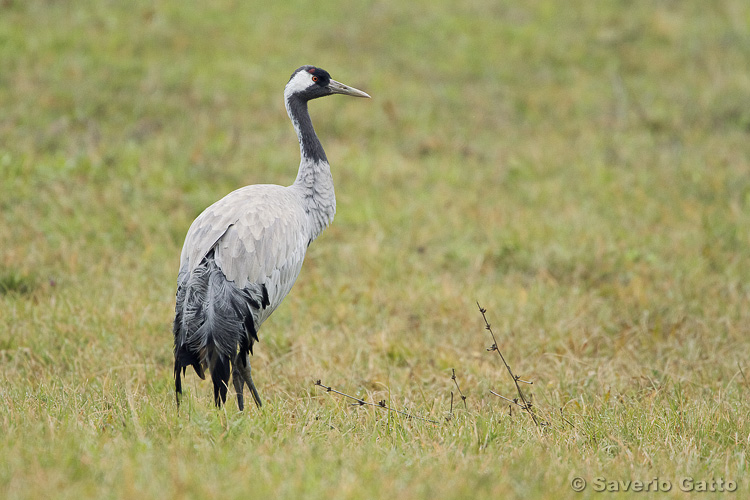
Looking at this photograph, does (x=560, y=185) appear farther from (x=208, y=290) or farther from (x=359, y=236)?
(x=208, y=290)

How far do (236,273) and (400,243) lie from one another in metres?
3.37

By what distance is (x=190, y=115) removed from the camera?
32.4 feet

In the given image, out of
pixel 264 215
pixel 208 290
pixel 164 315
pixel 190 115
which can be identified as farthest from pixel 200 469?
pixel 190 115

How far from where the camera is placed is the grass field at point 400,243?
329cm

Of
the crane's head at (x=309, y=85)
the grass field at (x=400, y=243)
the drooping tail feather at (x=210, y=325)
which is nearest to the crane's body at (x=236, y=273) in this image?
the drooping tail feather at (x=210, y=325)

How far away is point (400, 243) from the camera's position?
24.5ft

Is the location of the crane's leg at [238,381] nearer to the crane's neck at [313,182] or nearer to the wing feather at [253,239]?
the wing feather at [253,239]

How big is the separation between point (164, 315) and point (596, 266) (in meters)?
3.95

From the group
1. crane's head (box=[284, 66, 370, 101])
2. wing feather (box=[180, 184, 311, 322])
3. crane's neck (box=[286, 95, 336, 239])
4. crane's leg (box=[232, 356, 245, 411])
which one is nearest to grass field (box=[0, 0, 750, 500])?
crane's leg (box=[232, 356, 245, 411])

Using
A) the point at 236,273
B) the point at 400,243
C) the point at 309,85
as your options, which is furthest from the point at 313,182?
the point at 400,243

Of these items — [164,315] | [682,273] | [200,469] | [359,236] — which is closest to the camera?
[200,469]

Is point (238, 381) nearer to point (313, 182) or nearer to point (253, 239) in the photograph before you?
point (253, 239)

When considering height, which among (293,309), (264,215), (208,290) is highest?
(264,215)

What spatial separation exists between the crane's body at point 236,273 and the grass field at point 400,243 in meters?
0.29
